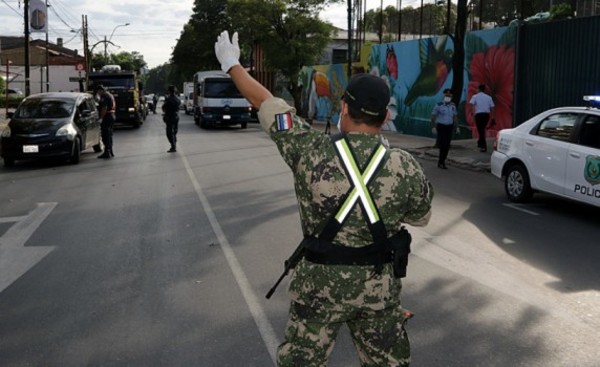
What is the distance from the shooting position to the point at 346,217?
2467mm

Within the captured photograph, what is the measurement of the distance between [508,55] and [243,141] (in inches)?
338

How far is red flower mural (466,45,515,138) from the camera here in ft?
58.4

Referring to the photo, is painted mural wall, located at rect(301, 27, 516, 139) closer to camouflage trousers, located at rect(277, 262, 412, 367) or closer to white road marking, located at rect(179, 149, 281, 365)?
white road marking, located at rect(179, 149, 281, 365)

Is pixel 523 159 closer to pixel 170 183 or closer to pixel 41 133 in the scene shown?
pixel 170 183

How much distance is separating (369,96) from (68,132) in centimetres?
1283

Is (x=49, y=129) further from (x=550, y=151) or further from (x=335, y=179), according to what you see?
(x=335, y=179)

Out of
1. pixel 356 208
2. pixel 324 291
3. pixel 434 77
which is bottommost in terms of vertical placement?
pixel 324 291

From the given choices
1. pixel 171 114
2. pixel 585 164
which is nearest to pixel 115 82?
pixel 171 114

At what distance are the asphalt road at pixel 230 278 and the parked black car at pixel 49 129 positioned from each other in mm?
3003

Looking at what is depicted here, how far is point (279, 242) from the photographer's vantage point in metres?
7.03

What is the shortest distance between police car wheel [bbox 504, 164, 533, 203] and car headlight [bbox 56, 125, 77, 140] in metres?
9.25

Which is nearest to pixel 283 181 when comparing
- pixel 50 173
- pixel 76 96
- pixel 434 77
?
pixel 50 173

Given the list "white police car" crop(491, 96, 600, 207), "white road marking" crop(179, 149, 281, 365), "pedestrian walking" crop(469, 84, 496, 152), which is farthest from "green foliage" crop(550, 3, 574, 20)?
"white road marking" crop(179, 149, 281, 365)

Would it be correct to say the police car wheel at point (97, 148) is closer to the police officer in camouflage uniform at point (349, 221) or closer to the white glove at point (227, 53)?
the white glove at point (227, 53)
